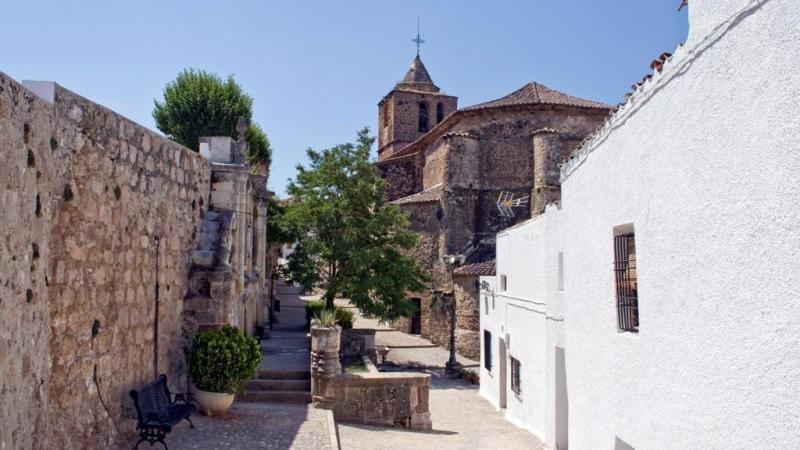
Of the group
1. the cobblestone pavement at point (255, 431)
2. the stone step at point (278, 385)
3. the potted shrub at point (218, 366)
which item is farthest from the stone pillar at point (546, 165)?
the potted shrub at point (218, 366)

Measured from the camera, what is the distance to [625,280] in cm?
714

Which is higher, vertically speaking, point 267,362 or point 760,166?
point 760,166

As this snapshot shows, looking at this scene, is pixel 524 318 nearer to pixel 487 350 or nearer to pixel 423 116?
pixel 487 350

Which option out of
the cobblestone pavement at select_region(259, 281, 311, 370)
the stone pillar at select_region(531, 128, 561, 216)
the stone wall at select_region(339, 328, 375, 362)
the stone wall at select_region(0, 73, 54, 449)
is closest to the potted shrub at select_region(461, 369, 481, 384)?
the stone wall at select_region(339, 328, 375, 362)

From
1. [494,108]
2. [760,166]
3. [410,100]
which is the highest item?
[410,100]

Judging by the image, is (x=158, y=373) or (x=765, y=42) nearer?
(x=765, y=42)

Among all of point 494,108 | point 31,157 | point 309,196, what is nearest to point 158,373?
point 31,157

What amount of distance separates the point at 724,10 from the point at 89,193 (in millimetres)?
5602

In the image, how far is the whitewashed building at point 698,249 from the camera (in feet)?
12.4

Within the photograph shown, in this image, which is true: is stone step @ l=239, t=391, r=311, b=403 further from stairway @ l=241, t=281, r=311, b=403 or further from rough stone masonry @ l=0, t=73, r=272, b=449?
rough stone masonry @ l=0, t=73, r=272, b=449

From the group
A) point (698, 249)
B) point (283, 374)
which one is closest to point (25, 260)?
point (698, 249)

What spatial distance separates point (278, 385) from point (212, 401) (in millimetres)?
2554

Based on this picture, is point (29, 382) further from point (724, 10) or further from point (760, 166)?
point (724, 10)

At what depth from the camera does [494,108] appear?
29.2m
